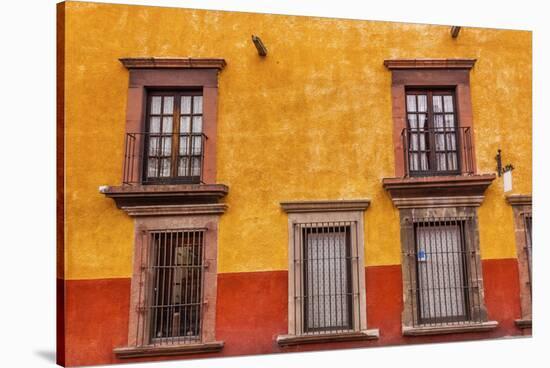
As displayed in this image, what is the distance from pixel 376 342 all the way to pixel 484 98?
272 centimetres

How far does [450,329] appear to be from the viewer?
4461 mm

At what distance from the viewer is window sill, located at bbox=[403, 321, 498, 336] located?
14.4ft

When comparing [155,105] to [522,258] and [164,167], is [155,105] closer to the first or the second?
[164,167]

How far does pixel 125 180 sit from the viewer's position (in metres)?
4.12

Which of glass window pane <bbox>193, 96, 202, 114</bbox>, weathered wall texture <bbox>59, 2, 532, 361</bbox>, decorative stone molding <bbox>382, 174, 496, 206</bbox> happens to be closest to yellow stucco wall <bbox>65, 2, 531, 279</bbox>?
weathered wall texture <bbox>59, 2, 532, 361</bbox>

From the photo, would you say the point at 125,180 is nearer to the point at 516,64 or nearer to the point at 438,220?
the point at 438,220

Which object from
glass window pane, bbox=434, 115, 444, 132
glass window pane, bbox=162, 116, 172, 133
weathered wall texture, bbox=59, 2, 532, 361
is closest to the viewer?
weathered wall texture, bbox=59, 2, 532, 361

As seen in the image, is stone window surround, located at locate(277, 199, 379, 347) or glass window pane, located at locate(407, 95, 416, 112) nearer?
stone window surround, located at locate(277, 199, 379, 347)

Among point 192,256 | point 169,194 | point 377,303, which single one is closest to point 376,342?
point 377,303

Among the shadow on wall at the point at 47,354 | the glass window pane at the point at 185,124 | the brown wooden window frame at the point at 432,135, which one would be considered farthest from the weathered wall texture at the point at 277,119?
the shadow on wall at the point at 47,354

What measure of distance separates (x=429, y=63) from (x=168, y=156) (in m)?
2.79

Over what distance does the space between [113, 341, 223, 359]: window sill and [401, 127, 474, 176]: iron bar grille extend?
255 cm

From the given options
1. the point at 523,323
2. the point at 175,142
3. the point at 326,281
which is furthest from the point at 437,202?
the point at 175,142

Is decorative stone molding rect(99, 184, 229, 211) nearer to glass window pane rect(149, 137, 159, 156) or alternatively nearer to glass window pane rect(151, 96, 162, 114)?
glass window pane rect(149, 137, 159, 156)
